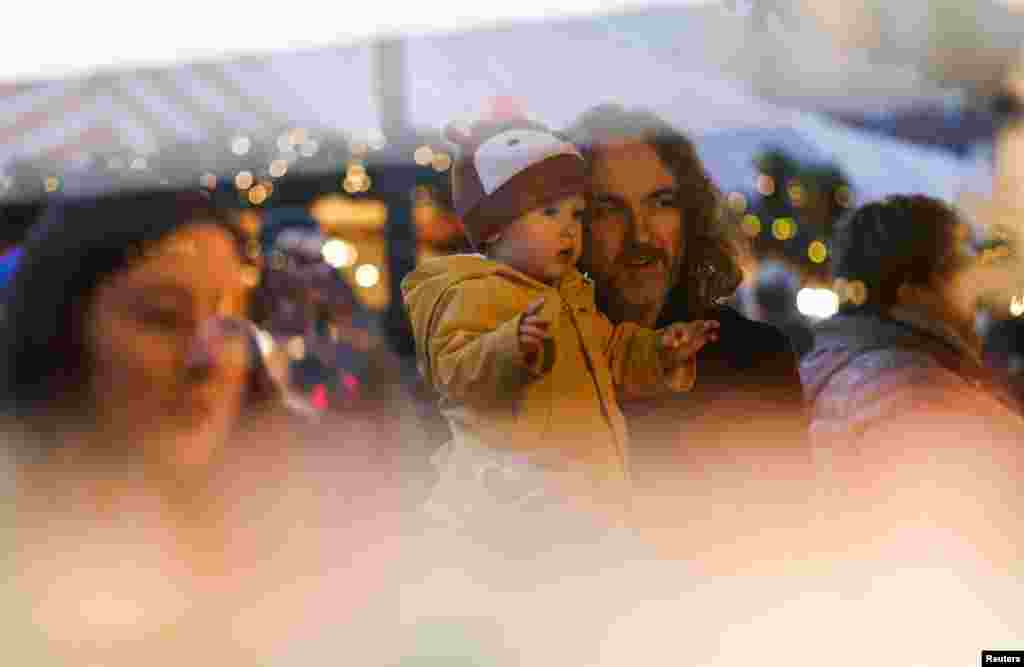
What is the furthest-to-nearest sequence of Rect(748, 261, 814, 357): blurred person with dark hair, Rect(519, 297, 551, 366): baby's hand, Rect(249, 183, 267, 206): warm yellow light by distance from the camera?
Rect(249, 183, 267, 206): warm yellow light < Rect(748, 261, 814, 357): blurred person with dark hair < Rect(519, 297, 551, 366): baby's hand

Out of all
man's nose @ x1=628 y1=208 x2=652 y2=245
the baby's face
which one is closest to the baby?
the baby's face

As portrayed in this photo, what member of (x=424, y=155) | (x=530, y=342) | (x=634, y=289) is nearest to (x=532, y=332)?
(x=530, y=342)

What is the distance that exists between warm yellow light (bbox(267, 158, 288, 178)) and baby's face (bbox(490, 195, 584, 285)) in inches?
21.2

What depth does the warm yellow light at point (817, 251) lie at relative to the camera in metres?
2.35

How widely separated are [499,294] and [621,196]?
1.08ft

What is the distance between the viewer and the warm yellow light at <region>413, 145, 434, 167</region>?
2.31m

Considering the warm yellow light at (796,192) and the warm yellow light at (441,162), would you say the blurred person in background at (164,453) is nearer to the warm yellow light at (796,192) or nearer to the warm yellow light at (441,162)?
the warm yellow light at (441,162)

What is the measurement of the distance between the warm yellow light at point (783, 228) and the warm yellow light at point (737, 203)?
79 millimetres

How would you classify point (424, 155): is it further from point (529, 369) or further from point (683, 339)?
point (683, 339)

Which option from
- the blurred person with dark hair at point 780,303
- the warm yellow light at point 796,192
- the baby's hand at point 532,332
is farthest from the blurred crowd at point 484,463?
the baby's hand at point 532,332

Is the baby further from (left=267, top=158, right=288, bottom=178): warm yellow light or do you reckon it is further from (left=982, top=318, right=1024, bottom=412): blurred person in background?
(left=982, top=318, right=1024, bottom=412): blurred person in background

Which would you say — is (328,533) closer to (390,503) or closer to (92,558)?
(390,503)

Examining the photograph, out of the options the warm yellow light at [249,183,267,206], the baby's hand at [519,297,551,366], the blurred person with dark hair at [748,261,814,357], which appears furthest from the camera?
the warm yellow light at [249,183,267,206]

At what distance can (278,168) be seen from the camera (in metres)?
2.39
